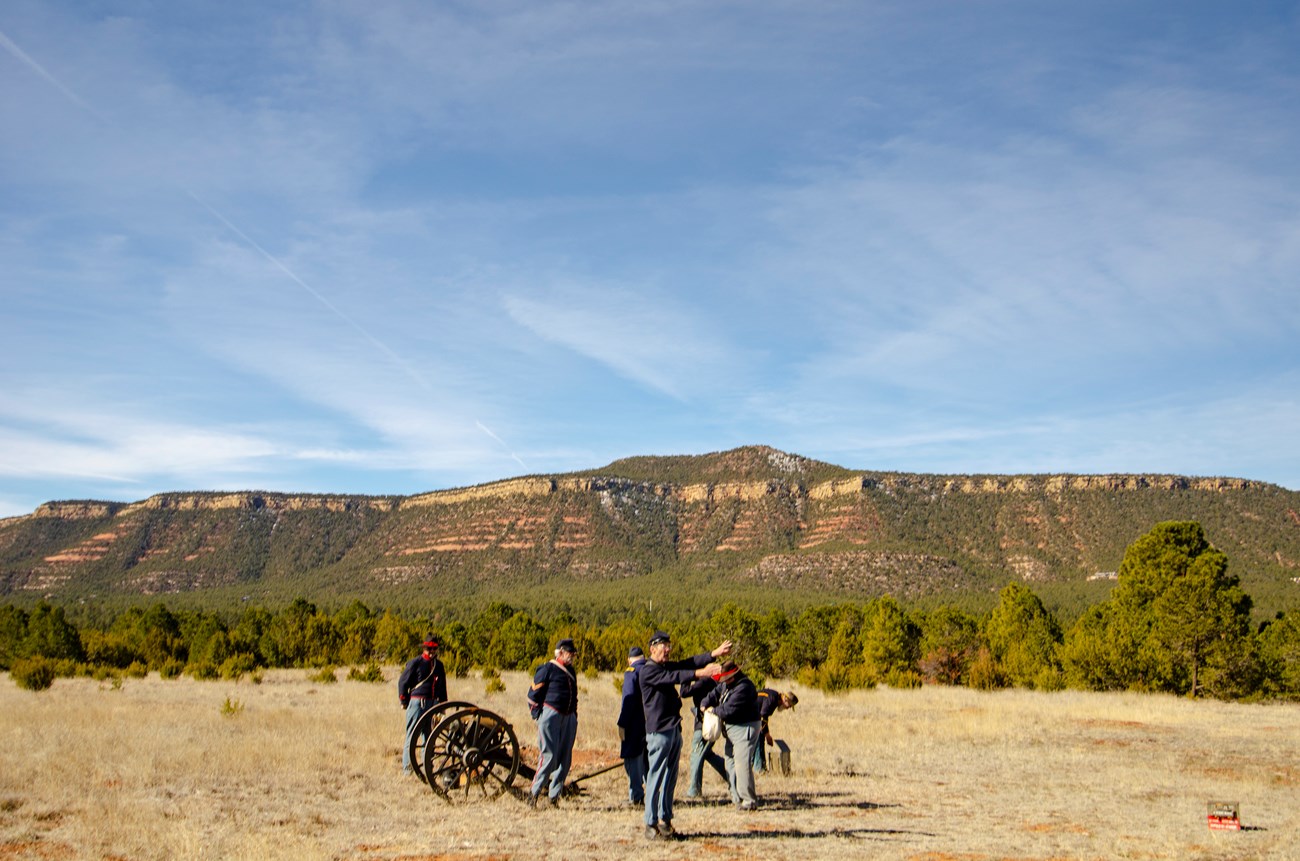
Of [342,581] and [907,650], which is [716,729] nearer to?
[907,650]

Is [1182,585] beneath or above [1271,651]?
above

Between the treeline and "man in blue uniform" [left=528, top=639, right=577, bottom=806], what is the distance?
1007 inches

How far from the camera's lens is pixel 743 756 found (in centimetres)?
1114

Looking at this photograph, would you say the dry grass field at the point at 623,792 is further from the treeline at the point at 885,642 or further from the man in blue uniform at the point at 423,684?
the treeline at the point at 885,642

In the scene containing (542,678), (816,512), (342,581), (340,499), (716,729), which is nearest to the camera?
(542,678)

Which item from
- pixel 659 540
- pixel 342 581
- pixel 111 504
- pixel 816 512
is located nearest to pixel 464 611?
pixel 342 581

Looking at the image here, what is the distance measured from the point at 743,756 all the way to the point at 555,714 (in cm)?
239

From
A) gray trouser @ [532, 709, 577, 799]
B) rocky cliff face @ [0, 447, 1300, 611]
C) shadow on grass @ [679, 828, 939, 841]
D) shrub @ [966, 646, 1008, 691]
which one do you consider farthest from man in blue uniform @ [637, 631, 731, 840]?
rocky cliff face @ [0, 447, 1300, 611]

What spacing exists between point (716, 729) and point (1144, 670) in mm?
27610

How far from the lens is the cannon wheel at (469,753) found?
11.9 meters

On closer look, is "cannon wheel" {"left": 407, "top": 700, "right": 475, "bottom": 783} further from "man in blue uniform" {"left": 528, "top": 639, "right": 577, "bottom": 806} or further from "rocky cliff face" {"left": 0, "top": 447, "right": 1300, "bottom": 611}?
"rocky cliff face" {"left": 0, "top": 447, "right": 1300, "bottom": 611}

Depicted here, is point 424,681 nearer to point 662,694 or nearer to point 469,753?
point 469,753

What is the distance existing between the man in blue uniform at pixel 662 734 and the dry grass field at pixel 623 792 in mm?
352

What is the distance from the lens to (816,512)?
470 ft
